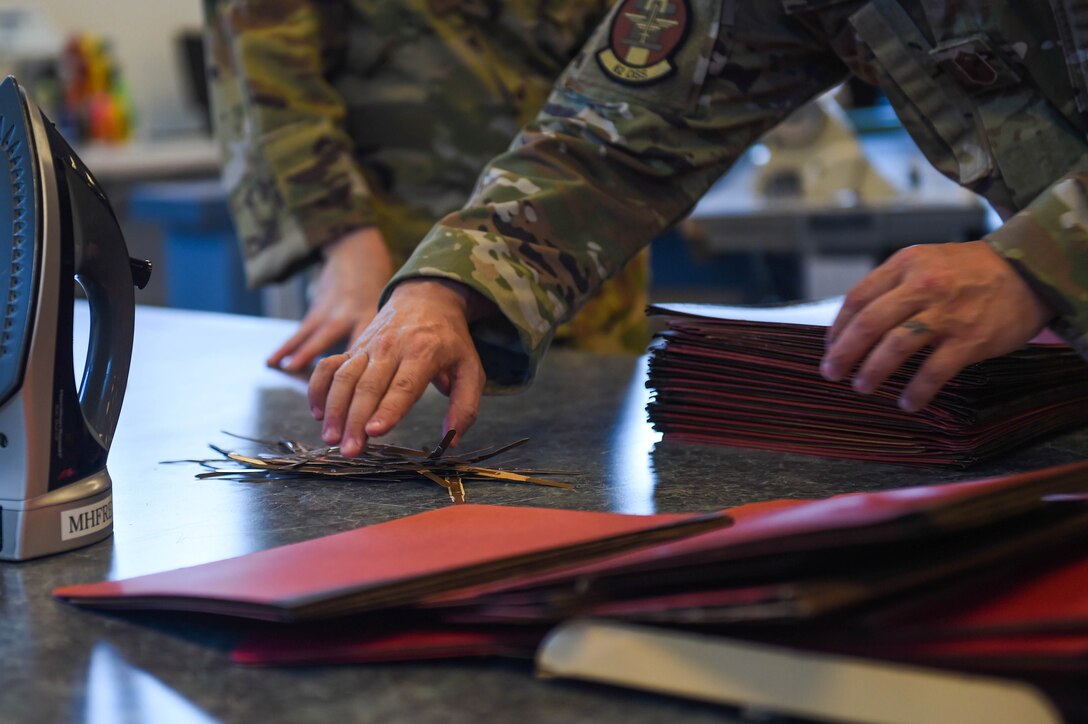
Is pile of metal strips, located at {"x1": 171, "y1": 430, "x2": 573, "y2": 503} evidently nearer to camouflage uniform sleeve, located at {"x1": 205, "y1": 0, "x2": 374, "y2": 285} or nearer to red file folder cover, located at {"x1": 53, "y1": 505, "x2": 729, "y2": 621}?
red file folder cover, located at {"x1": 53, "y1": 505, "x2": 729, "y2": 621}

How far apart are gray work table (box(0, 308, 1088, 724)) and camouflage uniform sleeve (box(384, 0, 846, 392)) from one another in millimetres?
136

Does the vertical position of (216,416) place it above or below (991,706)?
below

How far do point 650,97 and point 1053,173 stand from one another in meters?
0.35

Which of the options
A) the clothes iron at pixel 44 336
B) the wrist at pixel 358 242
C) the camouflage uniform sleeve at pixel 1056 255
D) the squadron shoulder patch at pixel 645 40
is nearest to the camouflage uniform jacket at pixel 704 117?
the squadron shoulder patch at pixel 645 40

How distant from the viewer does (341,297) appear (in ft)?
4.83

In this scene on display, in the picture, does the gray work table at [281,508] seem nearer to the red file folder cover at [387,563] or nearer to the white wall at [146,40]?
the red file folder cover at [387,563]

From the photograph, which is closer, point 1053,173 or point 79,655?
point 79,655

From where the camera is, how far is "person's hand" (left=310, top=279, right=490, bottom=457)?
0.89m

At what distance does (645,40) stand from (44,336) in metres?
0.63

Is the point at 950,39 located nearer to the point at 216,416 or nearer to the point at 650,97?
the point at 650,97

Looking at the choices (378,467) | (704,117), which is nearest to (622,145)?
(704,117)

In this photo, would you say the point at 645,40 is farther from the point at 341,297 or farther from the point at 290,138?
the point at 290,138

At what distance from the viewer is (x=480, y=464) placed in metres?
0.93

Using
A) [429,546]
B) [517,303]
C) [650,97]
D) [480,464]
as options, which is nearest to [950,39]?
[650,97]
